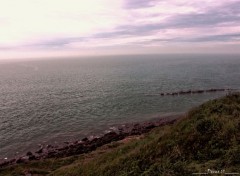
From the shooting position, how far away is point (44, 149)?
40.8 meters

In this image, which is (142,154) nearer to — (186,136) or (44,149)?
(186,136)

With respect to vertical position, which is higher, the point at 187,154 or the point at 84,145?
the point at 187,154

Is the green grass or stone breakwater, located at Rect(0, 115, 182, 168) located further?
stone breakwater, located at Rect(0, 115, 182, 168)

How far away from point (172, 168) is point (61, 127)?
40.6m

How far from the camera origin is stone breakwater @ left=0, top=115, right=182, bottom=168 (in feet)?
121

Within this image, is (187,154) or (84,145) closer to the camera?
(187,154)

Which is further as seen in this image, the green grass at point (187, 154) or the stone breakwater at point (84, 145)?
the stone breakwater at point (84, 145)

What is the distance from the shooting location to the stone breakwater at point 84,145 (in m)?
36.9

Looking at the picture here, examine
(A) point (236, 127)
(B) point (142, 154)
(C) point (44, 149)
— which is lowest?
(C) point (44, 149)

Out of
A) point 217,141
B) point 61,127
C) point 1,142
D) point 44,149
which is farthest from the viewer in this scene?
point 61,127

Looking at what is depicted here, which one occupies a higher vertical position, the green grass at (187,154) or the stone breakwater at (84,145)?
the green grass at (187,154)

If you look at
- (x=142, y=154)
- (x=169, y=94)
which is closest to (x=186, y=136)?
(x=142, y=154)

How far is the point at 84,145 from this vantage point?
40.3 metres

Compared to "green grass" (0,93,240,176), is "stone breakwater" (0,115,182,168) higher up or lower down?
lower down
